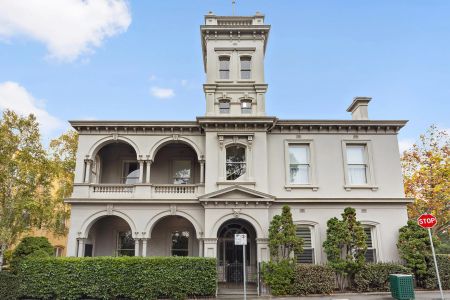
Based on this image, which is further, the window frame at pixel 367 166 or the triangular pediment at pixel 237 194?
the window frame at pixel 367 166

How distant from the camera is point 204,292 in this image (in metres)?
14.2

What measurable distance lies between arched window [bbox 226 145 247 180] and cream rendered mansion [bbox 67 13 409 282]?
5cm

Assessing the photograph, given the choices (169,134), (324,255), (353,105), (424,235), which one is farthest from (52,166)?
(424,235)

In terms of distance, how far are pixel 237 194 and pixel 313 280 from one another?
524 cm

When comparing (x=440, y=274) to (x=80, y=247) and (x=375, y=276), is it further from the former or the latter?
(x=80, y=247)

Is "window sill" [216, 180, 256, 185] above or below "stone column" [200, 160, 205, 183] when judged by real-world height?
below

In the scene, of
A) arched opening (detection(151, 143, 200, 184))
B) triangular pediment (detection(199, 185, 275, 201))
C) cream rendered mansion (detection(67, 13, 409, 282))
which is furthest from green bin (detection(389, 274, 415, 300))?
arched opening (detection(151, 143, 200, 184))

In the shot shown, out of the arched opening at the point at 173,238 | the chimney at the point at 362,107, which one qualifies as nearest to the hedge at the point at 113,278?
the arched opening at the point at 173,238

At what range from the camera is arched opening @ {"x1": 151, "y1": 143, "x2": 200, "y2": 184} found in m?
20.0

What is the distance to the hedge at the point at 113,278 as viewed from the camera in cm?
1384

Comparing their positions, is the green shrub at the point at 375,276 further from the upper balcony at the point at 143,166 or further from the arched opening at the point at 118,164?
the arched opening at the point at 118,164

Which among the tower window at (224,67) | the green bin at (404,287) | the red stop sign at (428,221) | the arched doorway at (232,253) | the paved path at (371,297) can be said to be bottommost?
the paved path at (371,297)

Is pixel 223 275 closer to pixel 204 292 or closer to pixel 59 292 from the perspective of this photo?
pixel 204 292

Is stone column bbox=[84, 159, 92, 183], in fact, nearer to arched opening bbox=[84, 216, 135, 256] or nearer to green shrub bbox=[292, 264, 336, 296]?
arched opening bbox=[84, 216, 135, 256]
